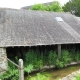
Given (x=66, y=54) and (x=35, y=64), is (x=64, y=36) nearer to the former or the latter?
(x=66, y=54)

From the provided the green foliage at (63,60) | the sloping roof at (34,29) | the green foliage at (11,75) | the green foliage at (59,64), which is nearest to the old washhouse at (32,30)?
the sloping roof at (34,29)

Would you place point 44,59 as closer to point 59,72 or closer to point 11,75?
point 59,72

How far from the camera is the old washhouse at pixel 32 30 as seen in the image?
30.2ft

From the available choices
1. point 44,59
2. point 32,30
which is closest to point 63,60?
point 44,59

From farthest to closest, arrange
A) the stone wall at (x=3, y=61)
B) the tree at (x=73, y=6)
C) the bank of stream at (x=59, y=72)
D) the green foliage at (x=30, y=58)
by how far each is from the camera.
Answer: the tree at (x=73, y=6)
the green foliage at (x=30, y=58)
the bank of stream at (x=59, y=72)
the stone wall at (x=3, y=61)

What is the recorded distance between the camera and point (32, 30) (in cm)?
1097

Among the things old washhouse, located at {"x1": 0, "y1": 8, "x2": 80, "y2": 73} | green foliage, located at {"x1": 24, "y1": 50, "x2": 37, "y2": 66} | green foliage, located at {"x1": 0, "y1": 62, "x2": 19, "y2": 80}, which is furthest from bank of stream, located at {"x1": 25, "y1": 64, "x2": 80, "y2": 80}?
old washhouse, located at {"x1": 0, "y1": 8, "x2": 80, "y2": 73}

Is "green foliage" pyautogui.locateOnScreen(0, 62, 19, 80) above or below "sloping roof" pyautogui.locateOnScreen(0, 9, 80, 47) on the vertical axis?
below

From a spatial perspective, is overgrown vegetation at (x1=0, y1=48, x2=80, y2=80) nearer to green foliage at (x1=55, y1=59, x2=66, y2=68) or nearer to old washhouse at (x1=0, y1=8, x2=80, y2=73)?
green foliage at (x1=55, y1=59, x2=66, y2=68)

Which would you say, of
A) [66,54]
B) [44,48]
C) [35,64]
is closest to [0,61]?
[35,64]

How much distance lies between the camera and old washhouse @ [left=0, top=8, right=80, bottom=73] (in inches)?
363

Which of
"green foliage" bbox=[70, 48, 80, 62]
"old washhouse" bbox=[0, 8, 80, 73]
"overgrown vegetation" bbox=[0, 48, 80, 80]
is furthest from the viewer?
"green foliage" bbox=[70, 48, 80, 62]

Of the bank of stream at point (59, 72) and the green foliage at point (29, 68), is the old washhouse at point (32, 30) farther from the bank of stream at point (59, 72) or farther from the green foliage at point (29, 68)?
the bank of stream at point (59, 72)

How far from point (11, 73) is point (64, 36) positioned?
4578 mm
